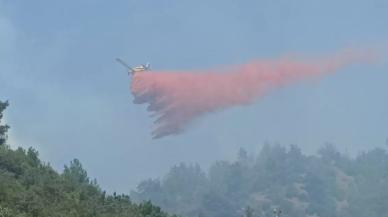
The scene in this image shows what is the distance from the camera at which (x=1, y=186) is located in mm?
39375

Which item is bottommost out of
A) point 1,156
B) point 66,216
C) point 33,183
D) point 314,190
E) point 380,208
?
point 66,216

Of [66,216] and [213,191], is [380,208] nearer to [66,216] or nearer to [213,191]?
[213,191]

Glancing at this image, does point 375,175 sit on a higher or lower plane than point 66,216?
higher

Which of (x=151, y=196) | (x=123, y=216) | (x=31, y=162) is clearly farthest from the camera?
(x=151, y=196)

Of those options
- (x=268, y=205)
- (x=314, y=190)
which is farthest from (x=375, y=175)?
(x=268, y=205)

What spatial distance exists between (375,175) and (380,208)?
31.9 meters

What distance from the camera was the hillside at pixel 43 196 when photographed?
121ft

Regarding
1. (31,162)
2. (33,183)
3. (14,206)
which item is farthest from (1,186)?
(31,162)

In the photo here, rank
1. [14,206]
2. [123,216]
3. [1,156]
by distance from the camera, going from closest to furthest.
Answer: [14,206] → [123,216] → [1,156]

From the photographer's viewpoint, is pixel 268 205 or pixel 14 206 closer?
pixel 14 206

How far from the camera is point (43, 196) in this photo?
44875 mm

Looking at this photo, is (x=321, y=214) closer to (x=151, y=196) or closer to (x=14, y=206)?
(x=151, y=196)

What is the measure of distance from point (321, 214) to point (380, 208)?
Result: 20213 mm

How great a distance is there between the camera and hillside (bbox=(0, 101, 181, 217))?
3688 cm
